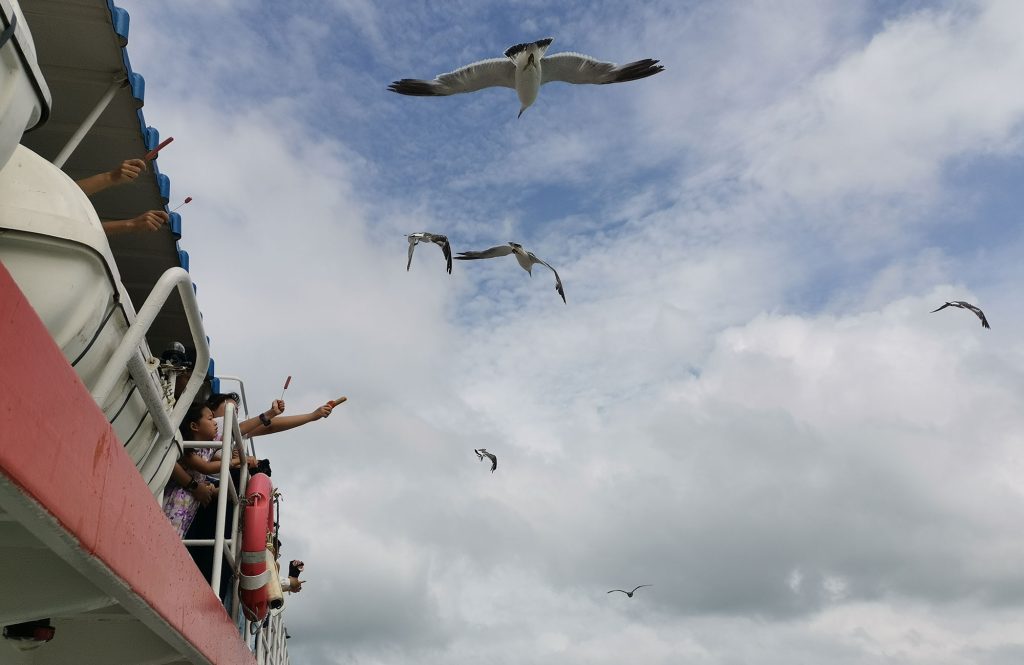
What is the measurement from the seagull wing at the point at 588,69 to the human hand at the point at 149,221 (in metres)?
5.93

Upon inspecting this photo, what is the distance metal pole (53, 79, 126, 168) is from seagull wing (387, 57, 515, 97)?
491 centimetres

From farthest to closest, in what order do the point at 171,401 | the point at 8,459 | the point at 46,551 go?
the point at 171,401, the point at 46,551, the point at 8,459

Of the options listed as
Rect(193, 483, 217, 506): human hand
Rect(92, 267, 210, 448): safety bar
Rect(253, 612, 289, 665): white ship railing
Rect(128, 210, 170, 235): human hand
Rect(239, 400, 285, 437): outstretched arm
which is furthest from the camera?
Rect(253, 612, 289, 665): white ship railing

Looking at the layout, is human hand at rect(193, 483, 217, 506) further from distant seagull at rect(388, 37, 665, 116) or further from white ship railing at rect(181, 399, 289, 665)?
distant seagull at rect(388, 37, 665, 116)

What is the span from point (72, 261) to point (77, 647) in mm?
2134

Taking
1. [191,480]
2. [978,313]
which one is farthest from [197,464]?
[978,313]

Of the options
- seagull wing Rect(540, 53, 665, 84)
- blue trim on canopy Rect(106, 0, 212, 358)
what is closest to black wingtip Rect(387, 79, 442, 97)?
seagull wing Rect(540, 53, 665, 84)

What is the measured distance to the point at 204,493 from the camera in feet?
17.3

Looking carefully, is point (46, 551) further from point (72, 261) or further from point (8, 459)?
point (8, 459)

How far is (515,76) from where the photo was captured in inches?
362

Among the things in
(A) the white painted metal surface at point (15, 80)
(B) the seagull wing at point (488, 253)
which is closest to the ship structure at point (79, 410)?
(A) the white painted metal surface at point (15, 80)

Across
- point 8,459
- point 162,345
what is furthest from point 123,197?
point 8,459

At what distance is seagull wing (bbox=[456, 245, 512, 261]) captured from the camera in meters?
12.0

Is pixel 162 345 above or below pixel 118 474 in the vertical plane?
above
